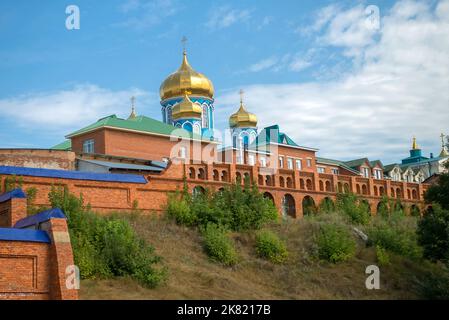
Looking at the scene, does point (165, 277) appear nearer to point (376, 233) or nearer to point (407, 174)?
point (376, 233)

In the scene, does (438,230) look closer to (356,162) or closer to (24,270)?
(24,270)

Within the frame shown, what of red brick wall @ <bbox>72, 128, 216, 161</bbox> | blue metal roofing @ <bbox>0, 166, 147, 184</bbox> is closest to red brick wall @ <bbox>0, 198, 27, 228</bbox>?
blue metal roofing @ <bbox>0, 166, 147, 184</bbox>

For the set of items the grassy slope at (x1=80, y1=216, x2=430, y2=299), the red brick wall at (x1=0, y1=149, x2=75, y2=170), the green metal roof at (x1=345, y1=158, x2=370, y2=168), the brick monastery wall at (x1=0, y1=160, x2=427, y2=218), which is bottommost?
the grassy slope at (x1=80, y1=216, x2=430, y2=299)

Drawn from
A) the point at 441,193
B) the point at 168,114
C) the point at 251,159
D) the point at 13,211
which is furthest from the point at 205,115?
the point at 13,211

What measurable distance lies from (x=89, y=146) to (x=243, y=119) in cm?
1579

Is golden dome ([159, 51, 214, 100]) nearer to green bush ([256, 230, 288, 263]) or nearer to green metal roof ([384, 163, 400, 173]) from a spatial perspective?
green metal roof ([384, 163, 400, 173])

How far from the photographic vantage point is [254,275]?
2433cm

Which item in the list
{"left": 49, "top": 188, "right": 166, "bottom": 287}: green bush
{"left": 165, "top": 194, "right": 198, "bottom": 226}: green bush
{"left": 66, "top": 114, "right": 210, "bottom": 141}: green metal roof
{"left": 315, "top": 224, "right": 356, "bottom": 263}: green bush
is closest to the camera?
{"left": 49, "top": 188, "right": 166, "bottom": 287}: green bush

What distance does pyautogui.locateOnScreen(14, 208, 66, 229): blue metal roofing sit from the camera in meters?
18.9

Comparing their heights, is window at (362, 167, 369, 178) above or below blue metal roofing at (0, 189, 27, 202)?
above

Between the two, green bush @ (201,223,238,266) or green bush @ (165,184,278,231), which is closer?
green bush @ (201,223,238,266)

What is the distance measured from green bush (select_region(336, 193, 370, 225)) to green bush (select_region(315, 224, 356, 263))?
16.5 feet

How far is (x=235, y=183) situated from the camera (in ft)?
98.7
